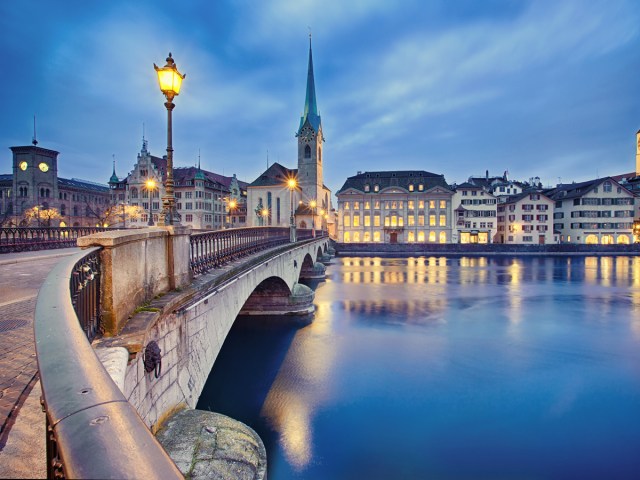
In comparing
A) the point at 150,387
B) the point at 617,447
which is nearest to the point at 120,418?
the point at 150,387

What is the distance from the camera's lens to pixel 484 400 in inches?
524

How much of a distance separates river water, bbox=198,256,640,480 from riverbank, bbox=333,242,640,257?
44.7 metres

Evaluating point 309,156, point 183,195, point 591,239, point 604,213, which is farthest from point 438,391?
point 604,213

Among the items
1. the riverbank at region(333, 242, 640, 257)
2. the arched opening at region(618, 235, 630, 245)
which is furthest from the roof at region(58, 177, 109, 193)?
the arched opening at region(618, 235, 630, 245)

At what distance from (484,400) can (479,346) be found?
6.09 m

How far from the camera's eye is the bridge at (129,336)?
1.09 m

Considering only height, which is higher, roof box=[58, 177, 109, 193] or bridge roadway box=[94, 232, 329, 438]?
roof box=[58, 177, 109, 193]

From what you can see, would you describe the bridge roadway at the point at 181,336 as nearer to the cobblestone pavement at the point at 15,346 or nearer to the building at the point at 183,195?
the cobblestone pavement at the point at 15,346

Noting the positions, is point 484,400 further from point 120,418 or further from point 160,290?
point 120,418

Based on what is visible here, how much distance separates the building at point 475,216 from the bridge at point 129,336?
229 ft

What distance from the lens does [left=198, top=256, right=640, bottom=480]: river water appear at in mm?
10172

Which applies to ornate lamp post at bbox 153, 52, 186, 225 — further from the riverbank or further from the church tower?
the church tower

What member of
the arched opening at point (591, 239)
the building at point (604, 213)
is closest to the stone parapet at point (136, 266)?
the building at point (604, 213)

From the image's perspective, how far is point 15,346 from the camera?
4.63 m
